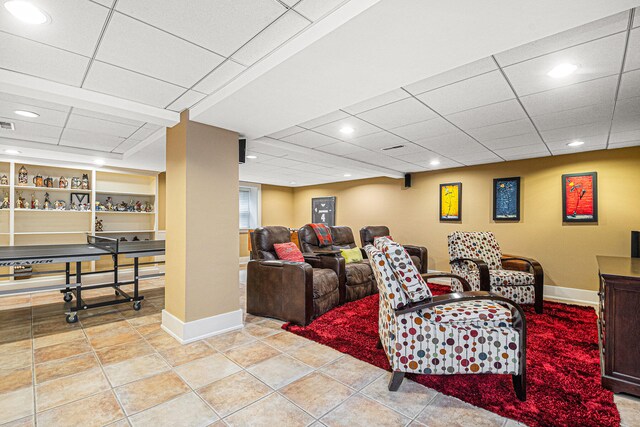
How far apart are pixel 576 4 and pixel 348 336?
2.84 m

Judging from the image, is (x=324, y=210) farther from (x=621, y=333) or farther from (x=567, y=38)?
(x=567, y=38)

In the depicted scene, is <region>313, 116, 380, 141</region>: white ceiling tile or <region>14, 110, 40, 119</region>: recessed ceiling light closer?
<region>14, 110, 40, 119</region>: recessed ceiling light

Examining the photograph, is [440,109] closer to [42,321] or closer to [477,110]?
[477,110]

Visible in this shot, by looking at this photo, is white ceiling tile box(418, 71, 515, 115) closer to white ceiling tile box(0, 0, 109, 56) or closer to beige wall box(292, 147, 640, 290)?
white ceiling tile box(0, 0, 109, 56)

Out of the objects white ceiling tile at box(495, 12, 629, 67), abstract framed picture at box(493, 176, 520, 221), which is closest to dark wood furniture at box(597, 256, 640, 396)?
white ceiling tile at box(495, 12, 629, 67)

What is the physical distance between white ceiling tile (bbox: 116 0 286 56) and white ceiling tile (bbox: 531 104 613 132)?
2861 mm

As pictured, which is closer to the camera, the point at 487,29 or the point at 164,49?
the point at 487,29

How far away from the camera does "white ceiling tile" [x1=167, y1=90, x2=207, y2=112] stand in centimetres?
261

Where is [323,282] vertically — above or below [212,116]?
below

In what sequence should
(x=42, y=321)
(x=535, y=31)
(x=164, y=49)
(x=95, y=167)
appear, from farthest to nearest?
(x=95, y=167) → (x=42, y=321) → (x=164, y=49) → (x=535, y=31)

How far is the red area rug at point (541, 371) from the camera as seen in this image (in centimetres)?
183

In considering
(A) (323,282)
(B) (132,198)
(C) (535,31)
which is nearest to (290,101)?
(C) (535,31)

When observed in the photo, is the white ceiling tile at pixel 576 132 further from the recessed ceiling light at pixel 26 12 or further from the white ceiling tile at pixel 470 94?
the recessed ceiling light at pixel 26 12

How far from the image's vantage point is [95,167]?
553cm
